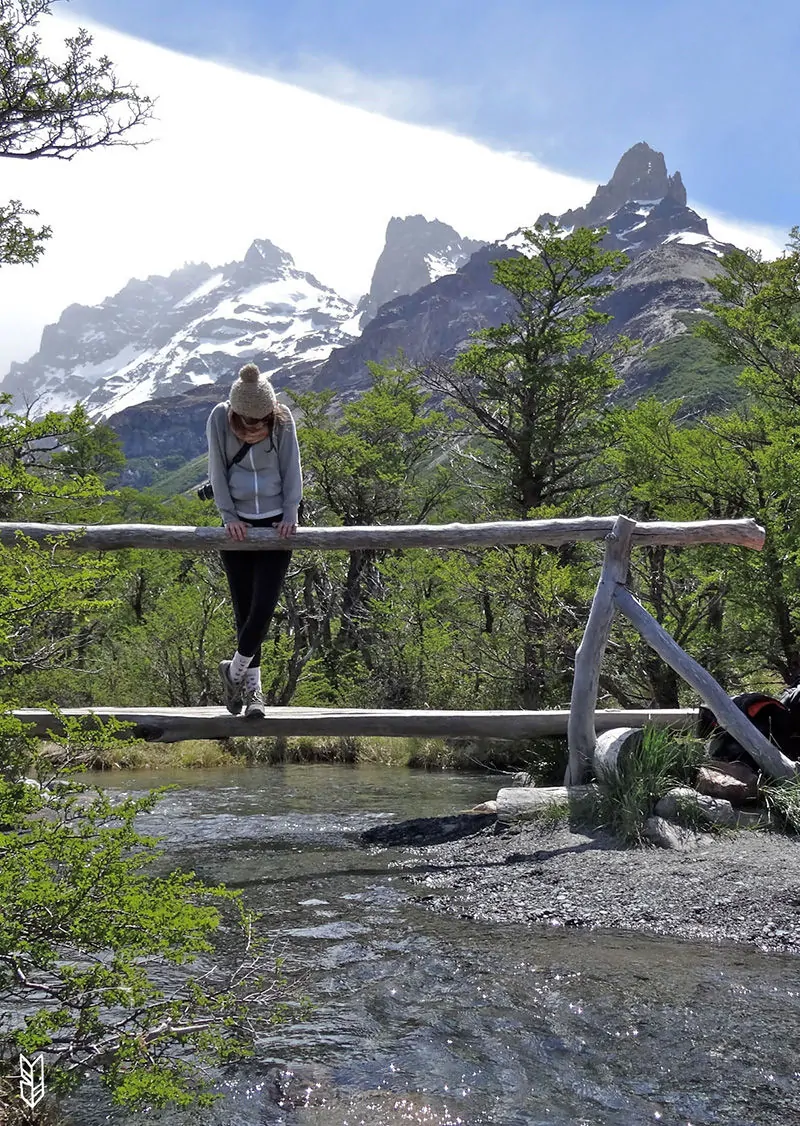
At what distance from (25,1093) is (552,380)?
18310mm

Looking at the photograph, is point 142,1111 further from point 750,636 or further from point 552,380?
point 552,380

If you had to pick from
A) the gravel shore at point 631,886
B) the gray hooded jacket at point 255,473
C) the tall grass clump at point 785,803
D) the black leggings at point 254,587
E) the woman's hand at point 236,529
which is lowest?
the gravel shore at point 631,886

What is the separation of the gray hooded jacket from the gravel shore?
2738 millimetres

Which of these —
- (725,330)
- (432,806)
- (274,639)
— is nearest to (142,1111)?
(432,806)

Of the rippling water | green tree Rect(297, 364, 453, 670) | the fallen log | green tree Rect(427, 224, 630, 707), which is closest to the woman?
the rippling water

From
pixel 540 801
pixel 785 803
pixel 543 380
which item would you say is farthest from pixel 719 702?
pixel 543 380

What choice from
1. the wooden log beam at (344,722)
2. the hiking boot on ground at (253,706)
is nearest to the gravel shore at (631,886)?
the wooden log beam at (344,722)

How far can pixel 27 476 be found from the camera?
313 cm

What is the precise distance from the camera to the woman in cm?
597

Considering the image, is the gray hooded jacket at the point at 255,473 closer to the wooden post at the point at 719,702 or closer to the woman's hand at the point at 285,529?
the woman's hand at the point at 285,529

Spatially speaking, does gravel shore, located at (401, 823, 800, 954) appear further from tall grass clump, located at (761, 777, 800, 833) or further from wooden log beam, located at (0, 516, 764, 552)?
wooden log beam, located at (0, 516, 764, 552)

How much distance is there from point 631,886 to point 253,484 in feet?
11.9

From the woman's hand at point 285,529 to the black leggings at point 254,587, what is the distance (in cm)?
19

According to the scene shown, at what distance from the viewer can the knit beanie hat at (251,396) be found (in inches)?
230
